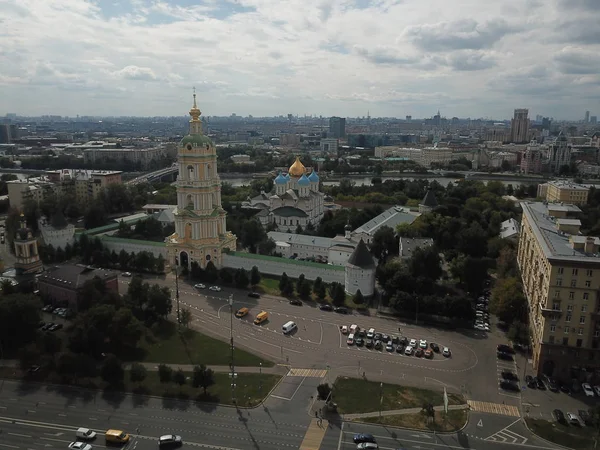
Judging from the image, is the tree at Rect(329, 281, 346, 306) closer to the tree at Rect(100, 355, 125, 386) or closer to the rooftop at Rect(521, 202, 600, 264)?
the rooftop at Rect(521, 202, 600, 264)

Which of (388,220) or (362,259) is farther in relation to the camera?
(388,220)

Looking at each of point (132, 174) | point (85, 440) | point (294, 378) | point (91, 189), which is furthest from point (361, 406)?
point (132, 174)

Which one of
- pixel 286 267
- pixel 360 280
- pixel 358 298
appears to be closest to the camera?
pixel 358 298

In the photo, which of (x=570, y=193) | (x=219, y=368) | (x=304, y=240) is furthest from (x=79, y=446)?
(x=570, y=193)

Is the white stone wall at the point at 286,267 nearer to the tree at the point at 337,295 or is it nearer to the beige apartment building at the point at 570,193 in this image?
the tree at the point at 337,295

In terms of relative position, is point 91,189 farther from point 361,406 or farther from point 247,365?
A: point 361,406

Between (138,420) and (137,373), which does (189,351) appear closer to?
(137,373)
